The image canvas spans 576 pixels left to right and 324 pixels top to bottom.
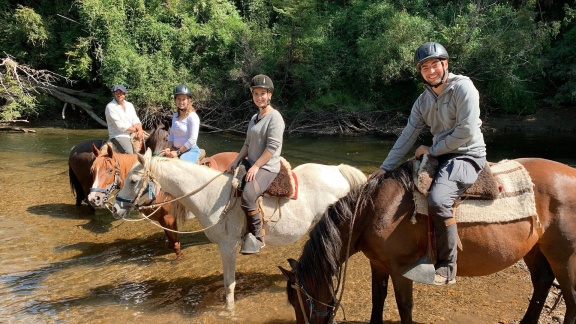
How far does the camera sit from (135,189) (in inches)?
170

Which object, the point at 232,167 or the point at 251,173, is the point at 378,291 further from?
the point at 232,167

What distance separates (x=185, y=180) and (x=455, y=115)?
2741 mm

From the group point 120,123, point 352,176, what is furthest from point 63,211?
point 352,176

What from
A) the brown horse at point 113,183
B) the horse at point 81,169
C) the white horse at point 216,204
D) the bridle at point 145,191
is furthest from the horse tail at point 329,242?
the horse at point 81,169

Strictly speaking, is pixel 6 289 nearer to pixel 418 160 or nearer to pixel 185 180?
pixel 185 180

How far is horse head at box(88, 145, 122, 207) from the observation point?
5399 millimetres

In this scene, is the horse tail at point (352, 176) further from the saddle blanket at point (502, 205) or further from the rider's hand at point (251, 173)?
the saddle blanket at point (502, 205)

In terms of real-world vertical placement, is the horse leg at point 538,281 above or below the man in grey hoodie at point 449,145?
below

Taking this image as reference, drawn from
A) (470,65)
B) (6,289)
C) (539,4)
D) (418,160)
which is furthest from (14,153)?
(539,4)

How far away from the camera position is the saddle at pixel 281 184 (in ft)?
13.8

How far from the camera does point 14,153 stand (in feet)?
43.3

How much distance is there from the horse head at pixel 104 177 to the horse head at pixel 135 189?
4.04 ft

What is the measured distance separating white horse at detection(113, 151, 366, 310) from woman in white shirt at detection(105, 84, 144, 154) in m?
3.28

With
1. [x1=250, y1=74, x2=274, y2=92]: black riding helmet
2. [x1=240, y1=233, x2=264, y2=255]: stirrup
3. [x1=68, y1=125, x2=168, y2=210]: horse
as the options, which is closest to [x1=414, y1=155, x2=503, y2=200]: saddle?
[x1=250, y1=74, x2=274, y2=92]: black riding helmet
